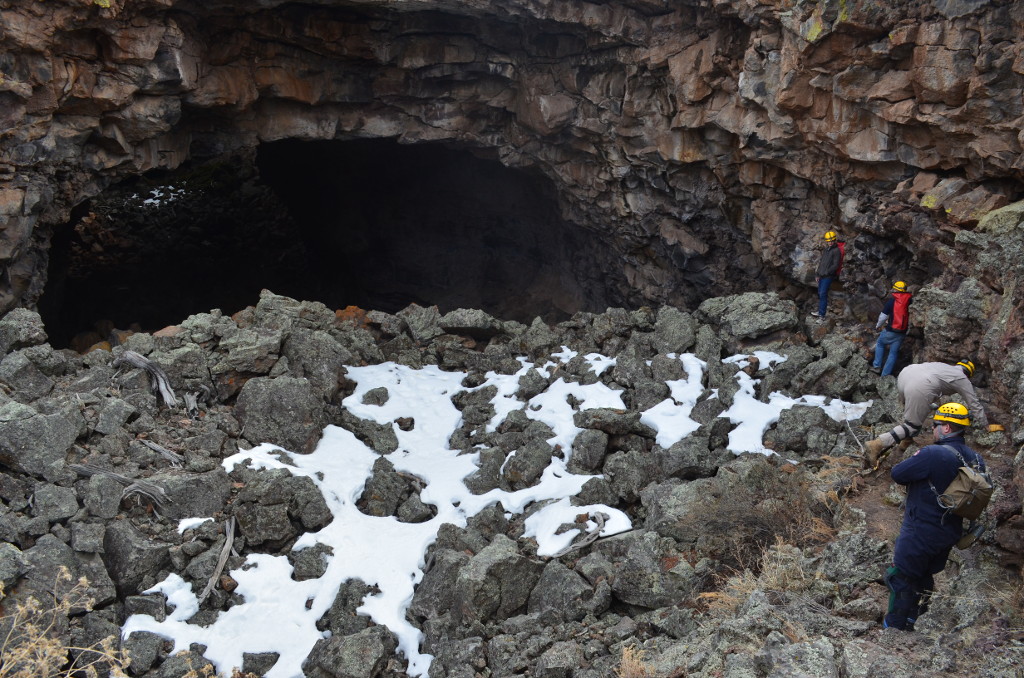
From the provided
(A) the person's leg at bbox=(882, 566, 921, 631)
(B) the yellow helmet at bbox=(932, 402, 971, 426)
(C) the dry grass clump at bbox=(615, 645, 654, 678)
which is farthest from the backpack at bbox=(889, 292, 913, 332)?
(C) the dry grass clump at bbox=(615, 645, 654, 678)

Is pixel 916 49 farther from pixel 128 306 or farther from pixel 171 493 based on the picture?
pixel 128 306

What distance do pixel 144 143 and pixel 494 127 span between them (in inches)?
267

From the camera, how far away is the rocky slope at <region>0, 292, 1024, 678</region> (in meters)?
5.37

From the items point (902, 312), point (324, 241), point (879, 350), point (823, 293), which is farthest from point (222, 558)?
point (324, 241)

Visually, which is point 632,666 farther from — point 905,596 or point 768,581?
point 905,596

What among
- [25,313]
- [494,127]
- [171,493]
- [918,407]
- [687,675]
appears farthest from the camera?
[494,127]

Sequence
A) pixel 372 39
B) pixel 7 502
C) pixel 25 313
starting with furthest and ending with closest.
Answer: pixel 372 39 < pixel 25 313 < pixel 7 502

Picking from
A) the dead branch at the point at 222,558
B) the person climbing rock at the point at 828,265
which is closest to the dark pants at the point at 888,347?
the person climbing rock at the point at 828,265

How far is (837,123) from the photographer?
1031 centimetres

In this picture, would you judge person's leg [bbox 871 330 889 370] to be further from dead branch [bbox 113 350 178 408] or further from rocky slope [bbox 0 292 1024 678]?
dead branch [bbox 113 350 178 408]

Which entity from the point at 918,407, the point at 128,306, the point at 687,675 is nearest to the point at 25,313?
the point at 128,306

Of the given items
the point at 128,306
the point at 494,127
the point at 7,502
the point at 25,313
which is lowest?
the point at 128,306

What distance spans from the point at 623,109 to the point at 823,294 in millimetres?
5093

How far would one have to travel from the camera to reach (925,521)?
4.93 m
